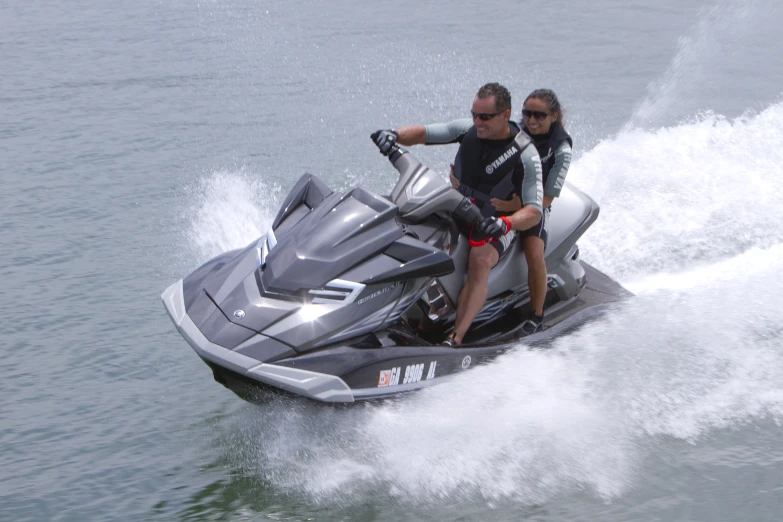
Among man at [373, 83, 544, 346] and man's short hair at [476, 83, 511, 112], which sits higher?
man's short hair at [476, 83, 511, 112]

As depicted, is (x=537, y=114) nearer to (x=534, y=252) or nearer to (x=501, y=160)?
(x=501, y=160)

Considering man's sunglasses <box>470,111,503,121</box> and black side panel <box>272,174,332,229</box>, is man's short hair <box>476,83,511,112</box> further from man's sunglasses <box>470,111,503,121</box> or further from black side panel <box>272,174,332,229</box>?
black side panel <box>272,174,332,229</box>

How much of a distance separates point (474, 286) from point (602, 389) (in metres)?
1.00

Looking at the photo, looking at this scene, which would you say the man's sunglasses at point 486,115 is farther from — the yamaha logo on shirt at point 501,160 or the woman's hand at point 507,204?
the woman's hand at point 507,204

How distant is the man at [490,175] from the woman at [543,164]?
0.61 ft

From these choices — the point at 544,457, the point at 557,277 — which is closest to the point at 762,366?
the point at 557,277

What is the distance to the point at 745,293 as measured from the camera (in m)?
6.34

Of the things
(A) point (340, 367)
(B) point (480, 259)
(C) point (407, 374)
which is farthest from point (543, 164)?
(A) point (340, 367)

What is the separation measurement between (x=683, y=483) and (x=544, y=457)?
0.66 m

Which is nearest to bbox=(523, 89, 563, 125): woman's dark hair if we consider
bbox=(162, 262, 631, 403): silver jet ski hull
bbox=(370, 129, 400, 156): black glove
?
bbox=(370, 129, 400, 156): black glove

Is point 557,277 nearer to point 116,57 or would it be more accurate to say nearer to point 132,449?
point 132,449

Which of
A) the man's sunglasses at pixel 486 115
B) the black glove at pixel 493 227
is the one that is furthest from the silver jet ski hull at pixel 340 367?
the man's sunglasses at pixel 486 115

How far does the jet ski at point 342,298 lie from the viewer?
158 inches

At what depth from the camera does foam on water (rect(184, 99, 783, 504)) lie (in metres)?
4.33
